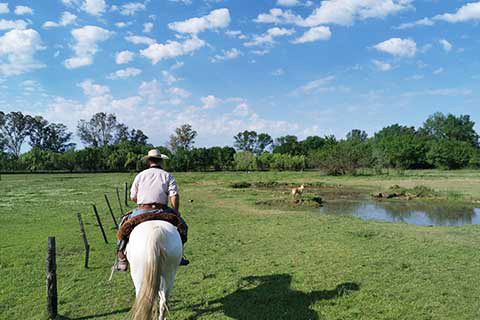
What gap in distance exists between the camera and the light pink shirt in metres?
5.04

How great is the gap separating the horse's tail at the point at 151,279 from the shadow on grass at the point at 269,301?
1.43 meters

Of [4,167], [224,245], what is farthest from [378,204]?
[4,167]

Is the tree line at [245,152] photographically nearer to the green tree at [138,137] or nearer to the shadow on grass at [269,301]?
the green tree at [138,137]

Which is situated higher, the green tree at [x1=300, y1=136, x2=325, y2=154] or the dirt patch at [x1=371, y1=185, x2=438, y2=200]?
the green tree at [x1=300, y1=136, x2=325, y2=154]

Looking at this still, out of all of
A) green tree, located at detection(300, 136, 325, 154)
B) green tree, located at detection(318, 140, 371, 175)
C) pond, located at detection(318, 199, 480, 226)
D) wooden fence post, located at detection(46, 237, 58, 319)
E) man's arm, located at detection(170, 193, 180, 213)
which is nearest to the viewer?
wooden fence post, located at detection(46, 237, 58, 319)

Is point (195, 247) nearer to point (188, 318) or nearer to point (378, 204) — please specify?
point (188, 318)

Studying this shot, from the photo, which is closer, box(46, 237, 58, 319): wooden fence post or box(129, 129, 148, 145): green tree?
box(46, 237, 58, 319): wooden fence post

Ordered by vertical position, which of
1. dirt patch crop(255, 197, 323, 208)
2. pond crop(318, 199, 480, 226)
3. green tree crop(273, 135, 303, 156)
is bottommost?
pond crop(318, 199, 480, 226)

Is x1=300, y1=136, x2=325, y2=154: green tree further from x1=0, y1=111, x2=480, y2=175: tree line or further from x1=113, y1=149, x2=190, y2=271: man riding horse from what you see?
x1=113, y1=149, x2=190, y2=271: man riding horse

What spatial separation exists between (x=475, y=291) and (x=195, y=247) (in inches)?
256

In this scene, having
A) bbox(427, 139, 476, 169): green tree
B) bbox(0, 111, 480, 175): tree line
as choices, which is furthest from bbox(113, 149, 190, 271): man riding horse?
bbox(427, 139, 476, 169): green tree

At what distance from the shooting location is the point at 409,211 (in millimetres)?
18375

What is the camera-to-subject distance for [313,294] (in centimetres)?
586

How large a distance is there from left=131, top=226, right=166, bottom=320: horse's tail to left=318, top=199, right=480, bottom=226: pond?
45.5ft
